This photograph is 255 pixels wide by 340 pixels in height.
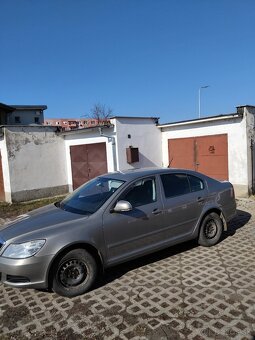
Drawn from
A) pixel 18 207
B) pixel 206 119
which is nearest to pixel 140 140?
pixel 206 119

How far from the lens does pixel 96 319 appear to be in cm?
355

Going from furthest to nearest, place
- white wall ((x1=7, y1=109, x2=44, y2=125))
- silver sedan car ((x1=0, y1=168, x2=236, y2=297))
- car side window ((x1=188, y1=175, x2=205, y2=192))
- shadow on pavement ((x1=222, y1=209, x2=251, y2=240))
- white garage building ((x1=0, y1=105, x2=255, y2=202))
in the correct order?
white wall ((x1=7, y1=109, x2=44, y2=125)), white garage building ((x1=0, y1=105, x2=255, y2=202)), shadow on pavement ((x1=222, y1=209, x2=251, y2=240)), car side window ((x1=188, y1=175, x2=205, y2=192)), silver sedan car ((x1=0, y1=168, x2=236, y2=297))

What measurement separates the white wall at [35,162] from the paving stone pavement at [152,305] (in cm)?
818

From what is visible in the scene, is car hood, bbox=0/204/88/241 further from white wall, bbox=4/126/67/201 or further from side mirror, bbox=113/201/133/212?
white wall, bbox=4/126/67/201

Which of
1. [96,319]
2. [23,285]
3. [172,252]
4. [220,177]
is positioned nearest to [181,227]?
[172,252]

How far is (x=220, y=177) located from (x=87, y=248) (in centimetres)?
795

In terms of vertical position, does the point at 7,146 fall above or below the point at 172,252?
above

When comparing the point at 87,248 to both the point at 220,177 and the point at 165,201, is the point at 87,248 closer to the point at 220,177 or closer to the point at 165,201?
the point at 165,201

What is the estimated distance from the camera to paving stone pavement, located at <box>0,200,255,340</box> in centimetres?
329

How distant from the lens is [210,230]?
5.84 m

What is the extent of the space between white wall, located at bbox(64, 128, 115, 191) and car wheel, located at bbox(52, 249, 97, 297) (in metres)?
7.66

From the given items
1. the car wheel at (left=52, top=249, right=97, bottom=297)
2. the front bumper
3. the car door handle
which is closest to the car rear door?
the car door handle

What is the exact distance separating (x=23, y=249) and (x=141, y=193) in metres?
1.97

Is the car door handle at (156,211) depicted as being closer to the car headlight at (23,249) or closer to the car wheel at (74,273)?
the car wheel at (74,273)
